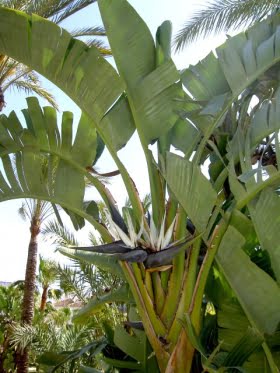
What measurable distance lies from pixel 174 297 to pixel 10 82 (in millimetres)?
8302

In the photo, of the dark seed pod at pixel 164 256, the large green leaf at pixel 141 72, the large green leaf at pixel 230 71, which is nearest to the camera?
the dark seed pod at pixel 164 256

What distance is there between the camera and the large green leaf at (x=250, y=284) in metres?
2.49

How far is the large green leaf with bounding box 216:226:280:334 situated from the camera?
2.49 meters

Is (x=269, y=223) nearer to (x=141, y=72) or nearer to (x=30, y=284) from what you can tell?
(x=141, y=72)

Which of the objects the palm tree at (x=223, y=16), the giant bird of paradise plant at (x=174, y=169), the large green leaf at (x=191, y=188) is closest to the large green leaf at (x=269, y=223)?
the giant bird of paradise plant at (x=174, y=169)

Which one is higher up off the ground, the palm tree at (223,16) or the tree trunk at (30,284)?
the palm tree at (223,16)

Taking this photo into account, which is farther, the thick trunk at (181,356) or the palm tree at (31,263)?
the palm tree at (31,263)

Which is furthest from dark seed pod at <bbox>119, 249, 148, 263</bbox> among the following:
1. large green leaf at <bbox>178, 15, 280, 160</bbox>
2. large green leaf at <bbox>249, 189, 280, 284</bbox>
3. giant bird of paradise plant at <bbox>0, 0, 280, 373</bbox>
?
large green leaf at <bbox>178, 15, 280, 160</bbox>

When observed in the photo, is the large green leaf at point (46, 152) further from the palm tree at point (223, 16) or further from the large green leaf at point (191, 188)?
the palm tree at point (223, 16)

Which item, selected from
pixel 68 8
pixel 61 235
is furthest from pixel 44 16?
pixel 61 235

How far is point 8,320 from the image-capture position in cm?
1203

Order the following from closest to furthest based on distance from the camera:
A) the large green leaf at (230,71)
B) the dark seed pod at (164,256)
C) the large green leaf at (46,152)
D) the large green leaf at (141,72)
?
the dark seed pod at (164,256) < the large green leaf at (230,71) < the large green leaf at (141,72) < the large green leaf at (46,152)

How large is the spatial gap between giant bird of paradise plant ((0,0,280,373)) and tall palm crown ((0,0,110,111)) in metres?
4.68

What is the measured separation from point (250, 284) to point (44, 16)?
23.3 feet
